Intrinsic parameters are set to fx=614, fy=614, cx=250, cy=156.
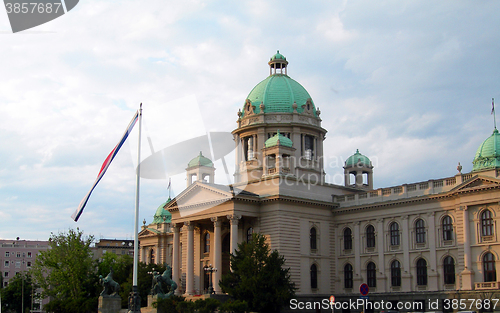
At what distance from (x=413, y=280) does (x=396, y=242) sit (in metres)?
4.38

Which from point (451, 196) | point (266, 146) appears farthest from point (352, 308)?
point (266, 146)

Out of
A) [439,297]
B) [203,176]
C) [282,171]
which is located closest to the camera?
[439,297]

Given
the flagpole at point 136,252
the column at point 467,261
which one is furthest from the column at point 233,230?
the flagpole at point 136,252

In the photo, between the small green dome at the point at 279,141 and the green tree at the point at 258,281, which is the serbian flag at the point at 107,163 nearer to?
the green tree at the point at 258,281

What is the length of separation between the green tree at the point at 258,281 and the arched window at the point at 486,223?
18108 mm

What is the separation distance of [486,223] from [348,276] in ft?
57.3

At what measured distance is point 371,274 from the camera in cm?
6538

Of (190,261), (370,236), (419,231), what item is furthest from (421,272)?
(190,261)

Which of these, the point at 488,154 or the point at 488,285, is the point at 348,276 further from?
the point at 488,154

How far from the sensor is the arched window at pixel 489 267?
54344mm

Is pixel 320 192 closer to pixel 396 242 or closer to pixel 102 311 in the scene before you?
pixel 396 242

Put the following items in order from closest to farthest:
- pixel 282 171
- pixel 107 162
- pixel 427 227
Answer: pixel 107 162 → pixel 427 227 → pixel 282 171

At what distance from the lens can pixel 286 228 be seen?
64.1 m

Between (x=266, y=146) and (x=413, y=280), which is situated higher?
(x=266, y=146)
